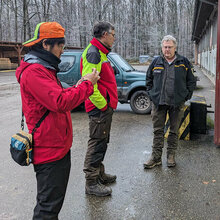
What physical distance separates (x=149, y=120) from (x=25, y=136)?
6.00m

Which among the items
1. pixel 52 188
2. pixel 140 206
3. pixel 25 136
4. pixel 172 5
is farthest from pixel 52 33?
pixel 172 5

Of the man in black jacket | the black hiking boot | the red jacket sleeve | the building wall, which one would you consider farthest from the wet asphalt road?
the building wall

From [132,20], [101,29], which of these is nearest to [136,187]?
[101,29]

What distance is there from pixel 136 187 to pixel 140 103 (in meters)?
5.07

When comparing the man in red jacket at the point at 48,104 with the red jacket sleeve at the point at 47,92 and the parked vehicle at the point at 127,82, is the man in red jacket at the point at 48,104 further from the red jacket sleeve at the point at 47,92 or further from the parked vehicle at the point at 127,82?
the parked vehicle at the point at 127,82

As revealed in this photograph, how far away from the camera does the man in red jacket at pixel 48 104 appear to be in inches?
80.4

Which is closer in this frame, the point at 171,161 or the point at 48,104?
the point at 48,104

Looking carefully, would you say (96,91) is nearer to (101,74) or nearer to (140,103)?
(101,74)

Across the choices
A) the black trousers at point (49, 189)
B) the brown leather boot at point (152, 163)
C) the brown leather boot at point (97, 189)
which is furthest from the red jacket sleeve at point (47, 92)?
the brown leather boot at point (152, 163)

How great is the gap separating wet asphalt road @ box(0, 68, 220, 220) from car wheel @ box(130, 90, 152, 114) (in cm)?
260

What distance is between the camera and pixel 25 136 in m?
2.18

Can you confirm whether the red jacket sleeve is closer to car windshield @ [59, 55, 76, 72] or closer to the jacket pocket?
the jacket pocket

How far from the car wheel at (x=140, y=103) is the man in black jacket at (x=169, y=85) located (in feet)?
13.5

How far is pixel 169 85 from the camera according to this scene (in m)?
4.22
